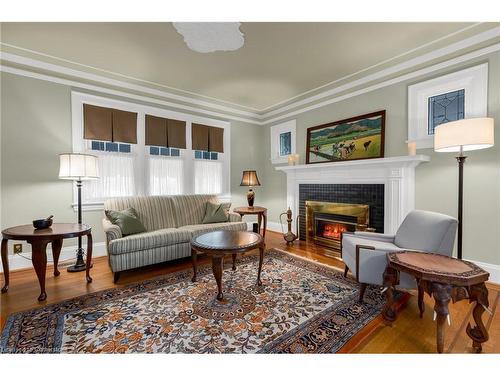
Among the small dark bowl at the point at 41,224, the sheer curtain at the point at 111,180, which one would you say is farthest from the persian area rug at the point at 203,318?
the sheer curtain at the point at 111,180

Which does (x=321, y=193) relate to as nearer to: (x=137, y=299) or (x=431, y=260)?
(x=431, y=260)

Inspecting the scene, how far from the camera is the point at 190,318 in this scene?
6.11 ft

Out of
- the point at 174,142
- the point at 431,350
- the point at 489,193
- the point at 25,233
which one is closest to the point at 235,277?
the point at 431,350

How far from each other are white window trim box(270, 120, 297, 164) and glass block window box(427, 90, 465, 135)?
232 centimetres

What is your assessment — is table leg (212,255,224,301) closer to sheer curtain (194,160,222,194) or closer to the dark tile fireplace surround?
the dark tile fireplace surround

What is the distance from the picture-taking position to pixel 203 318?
186 centimetres

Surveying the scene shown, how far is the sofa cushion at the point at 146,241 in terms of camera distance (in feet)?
8.49

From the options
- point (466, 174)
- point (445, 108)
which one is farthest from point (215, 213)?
point (445, 108)

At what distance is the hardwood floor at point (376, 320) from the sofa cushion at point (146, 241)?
0.35m

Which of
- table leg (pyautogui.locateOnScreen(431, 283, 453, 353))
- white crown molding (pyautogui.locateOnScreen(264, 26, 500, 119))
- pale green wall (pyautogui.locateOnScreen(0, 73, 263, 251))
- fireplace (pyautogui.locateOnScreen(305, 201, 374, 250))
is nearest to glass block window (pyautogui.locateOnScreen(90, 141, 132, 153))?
pale green wall (pyautogui.locateOnScreen(0, 73, 263, 251))

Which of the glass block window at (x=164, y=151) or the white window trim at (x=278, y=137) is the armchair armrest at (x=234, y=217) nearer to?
the glass block window at (x=164, y=151)

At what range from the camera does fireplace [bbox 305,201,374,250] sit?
11.8ft

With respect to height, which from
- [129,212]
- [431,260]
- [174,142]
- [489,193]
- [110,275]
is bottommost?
[110,275]

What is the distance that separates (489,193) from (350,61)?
226cm
